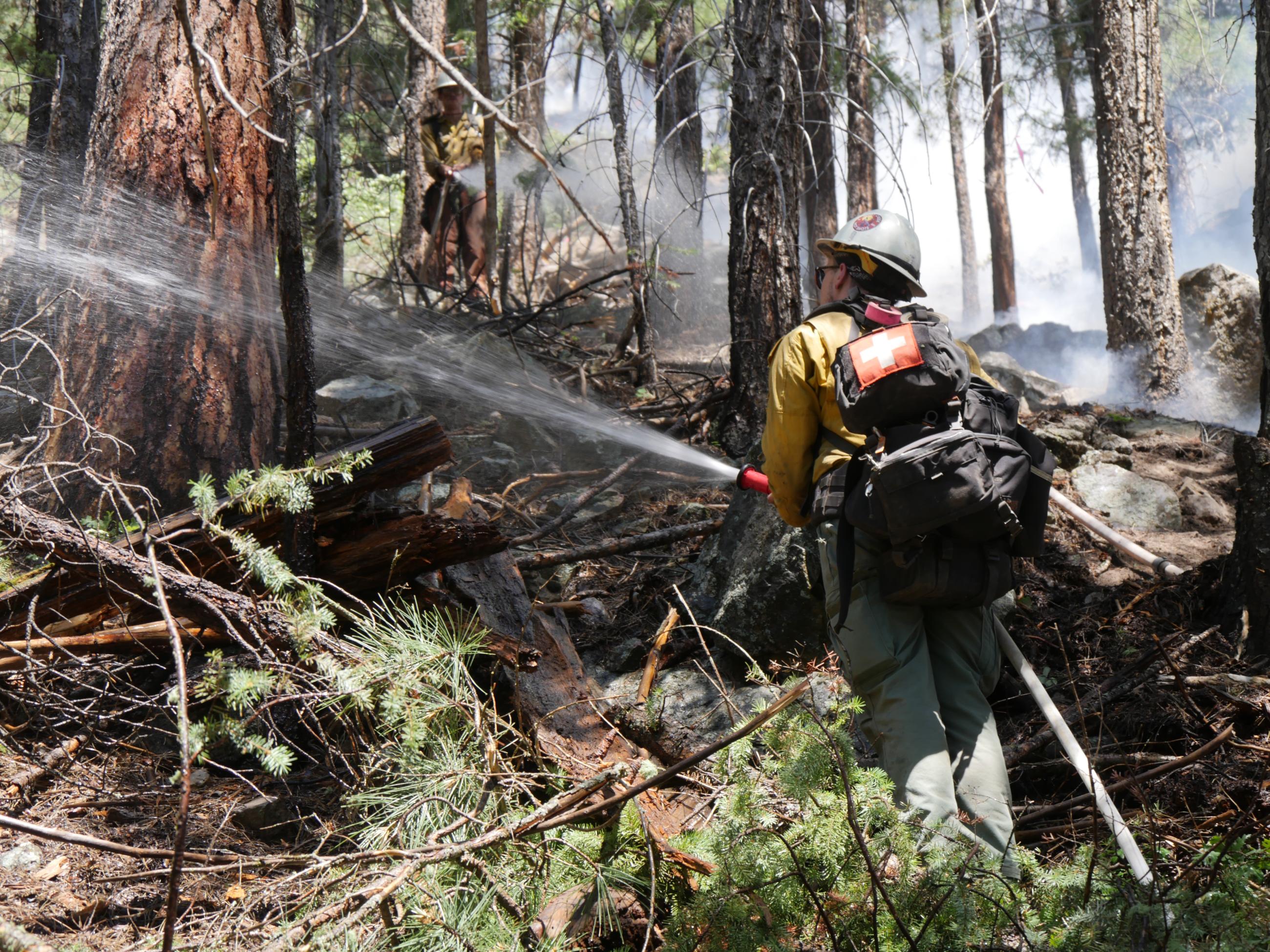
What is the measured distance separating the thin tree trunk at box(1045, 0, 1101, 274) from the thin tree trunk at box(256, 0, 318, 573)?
42.9ft

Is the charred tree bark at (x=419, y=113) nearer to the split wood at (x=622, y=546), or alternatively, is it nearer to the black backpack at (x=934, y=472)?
the split wood at (x=622, y=546)

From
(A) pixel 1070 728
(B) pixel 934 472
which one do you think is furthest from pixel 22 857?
(A) pixel 1070 728

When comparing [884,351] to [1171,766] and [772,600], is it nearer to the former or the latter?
[1171,766]

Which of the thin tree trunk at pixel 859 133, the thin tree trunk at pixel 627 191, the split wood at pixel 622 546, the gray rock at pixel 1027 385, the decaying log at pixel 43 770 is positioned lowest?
the decaying log at pixel 43 770

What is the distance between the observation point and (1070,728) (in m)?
3.44

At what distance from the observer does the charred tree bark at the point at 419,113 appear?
11.2 metres

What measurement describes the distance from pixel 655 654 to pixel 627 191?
5.01 metres

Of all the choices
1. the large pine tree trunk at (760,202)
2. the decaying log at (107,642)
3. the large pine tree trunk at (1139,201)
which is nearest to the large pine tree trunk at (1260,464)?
the large pine tree trunk at (760,202)

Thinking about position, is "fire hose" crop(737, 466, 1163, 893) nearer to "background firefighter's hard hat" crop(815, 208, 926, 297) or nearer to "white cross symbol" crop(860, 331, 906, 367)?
"white cross symbol" crop(860, 331, 906, 367)

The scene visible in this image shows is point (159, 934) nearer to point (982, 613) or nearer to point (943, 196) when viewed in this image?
point (982, 613)

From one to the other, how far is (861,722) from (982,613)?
0.59m

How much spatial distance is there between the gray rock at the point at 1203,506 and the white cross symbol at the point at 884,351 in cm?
384

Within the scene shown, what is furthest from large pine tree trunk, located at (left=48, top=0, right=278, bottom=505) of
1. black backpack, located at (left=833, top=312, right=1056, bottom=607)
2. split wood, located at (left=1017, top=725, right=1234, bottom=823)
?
split wood, located at (left=1017, top=725, right=1234, bottom=823)

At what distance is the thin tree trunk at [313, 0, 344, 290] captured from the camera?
8.01 meters
